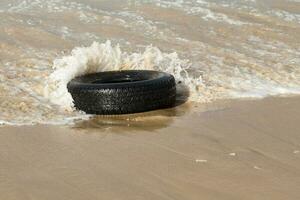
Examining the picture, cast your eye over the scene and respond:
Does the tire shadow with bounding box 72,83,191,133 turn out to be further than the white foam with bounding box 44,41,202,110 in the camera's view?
No

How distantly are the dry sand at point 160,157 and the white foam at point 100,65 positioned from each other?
4.10 ft

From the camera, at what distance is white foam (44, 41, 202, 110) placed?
806 cm

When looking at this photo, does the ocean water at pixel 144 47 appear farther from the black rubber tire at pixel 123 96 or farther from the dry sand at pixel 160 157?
the dry sand at pixel 160 157

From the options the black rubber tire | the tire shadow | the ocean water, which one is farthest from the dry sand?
the ocean water

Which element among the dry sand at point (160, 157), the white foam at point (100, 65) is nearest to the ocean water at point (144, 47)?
the white foam at point (100, 65)

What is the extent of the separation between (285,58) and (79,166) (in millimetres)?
6548

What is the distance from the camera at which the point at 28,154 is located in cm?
544

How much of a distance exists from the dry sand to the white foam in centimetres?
125

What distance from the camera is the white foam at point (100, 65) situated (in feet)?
26.4

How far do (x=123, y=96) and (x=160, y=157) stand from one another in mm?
2039

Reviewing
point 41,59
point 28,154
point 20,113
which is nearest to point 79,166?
point 28,154

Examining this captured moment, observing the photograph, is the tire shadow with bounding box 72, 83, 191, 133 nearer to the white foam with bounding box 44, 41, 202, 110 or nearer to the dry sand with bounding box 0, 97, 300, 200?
the dry sand with bounding box 0, 97, 300, 200

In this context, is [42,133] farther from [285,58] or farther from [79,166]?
[285,58]

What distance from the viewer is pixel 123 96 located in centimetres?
722
